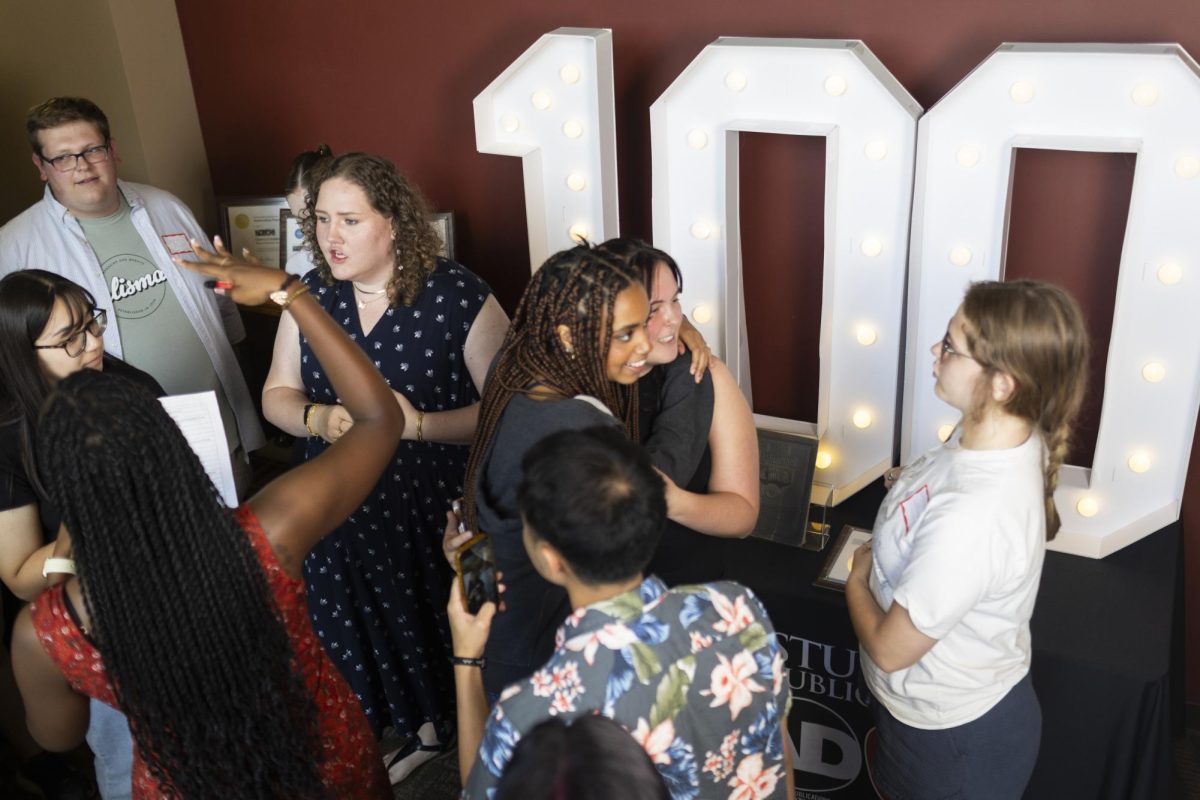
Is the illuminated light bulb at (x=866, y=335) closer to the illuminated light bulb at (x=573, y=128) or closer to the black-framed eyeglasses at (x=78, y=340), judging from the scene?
the illuminated light bulb at (x=573, y=128)

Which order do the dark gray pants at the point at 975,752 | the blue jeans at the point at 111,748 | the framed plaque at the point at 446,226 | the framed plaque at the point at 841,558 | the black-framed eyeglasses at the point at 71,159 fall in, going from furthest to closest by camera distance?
the framed plaque at the point at 446,226, the black-framed eyeglasses at the point at 71,159, the framed plaque at the point at 841,558, the blue jeans at the point at 111,748, the dark gray pants at the point at 975,752

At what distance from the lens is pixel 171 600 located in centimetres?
121

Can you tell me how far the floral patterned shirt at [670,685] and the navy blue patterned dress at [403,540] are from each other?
44.5 inches

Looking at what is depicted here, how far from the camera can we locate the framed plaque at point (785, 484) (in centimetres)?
214

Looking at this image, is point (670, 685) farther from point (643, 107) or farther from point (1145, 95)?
point (643, 107)

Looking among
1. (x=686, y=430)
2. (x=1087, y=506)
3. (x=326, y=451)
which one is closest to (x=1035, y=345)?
(x=686, y=430)

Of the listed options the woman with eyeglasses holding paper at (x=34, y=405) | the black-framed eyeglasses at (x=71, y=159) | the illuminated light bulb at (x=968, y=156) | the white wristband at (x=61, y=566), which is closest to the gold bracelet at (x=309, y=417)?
the woman with eyeglasses holding paper at (x=34, y=405)

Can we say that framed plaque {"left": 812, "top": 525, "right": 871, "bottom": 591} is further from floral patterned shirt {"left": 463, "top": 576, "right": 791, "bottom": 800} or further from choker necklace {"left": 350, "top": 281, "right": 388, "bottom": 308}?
choker necklace {"left": 350, "top": 281, "right": 388, "bottom": 308}

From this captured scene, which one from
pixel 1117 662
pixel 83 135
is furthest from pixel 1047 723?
pixel 83 135

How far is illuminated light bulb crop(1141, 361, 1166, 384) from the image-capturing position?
1.95 meters

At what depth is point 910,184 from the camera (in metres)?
2.02

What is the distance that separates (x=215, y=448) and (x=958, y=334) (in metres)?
1.41

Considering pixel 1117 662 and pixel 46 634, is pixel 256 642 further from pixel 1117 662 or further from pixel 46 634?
pixel 1117 662

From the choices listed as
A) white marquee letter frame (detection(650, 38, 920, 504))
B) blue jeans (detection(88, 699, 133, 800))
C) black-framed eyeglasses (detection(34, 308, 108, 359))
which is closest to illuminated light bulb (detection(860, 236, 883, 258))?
white marquee letter frame (detection(650, 38, 920, 504))
